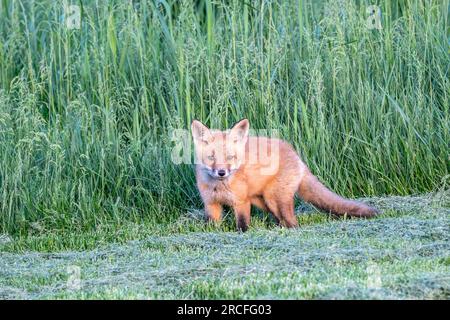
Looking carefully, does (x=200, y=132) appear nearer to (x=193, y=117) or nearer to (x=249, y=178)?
(x=249, y=178)

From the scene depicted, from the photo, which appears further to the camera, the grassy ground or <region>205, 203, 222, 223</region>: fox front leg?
<region>205, 203, 222, 223</region>: fox front leg

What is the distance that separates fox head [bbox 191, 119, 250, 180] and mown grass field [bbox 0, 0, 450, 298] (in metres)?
0.47

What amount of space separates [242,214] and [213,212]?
0.28 meters

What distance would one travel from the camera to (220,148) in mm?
7520

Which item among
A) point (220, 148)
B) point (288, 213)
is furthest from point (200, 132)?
point (288, 213)

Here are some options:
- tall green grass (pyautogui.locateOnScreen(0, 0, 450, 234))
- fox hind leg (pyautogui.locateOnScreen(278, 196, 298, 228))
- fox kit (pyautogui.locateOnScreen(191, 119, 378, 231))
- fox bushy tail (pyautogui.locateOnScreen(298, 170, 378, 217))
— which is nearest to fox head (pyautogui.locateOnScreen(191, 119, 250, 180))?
fox kit (pyautogui.locateOnScreen(191, 119, 378, 231))

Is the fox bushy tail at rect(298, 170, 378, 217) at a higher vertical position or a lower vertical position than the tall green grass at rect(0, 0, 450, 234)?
lower

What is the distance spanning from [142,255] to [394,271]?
180 cm

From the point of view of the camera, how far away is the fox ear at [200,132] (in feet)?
25.0

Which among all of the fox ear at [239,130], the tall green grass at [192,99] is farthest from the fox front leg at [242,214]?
the tall green grass at [192,99]

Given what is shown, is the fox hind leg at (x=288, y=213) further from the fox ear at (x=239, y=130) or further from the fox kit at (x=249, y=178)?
the fox ear at (x=239, y=130)

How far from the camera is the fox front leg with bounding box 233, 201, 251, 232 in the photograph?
24.7 feet

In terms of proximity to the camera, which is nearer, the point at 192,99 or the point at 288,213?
the point at 288,213

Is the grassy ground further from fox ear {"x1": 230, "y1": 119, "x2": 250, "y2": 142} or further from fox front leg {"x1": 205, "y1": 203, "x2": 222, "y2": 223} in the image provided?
fox ear {"x1": 230, "y1": 119, "x2": 250, "y2": 142}
